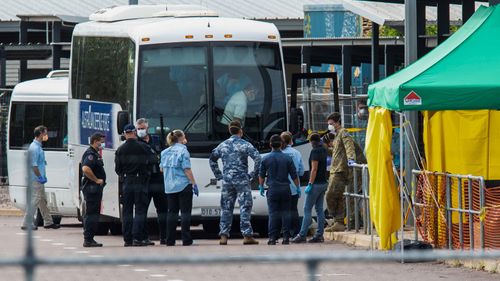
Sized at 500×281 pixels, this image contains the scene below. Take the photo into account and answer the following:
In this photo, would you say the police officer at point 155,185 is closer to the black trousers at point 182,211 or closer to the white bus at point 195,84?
the black trousers at point 182,211

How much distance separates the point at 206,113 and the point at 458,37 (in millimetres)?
5471

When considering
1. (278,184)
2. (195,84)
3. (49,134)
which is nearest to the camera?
(278,184)

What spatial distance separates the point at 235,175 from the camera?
19125 mm

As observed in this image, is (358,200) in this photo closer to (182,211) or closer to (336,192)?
(336,192)

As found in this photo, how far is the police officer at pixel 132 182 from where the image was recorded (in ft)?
62.7

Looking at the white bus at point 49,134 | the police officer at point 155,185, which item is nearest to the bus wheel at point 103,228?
the white bus at point 49,134

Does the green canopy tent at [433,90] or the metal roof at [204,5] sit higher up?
the metal roof at [204,5]

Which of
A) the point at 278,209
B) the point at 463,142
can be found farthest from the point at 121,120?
the point at 463,142

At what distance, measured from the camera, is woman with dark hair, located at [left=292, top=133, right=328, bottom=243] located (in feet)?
63.5

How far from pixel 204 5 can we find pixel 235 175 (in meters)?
31.2

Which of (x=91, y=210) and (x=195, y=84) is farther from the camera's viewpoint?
(x=195, y=84)

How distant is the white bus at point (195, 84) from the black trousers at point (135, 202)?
1.50 meters

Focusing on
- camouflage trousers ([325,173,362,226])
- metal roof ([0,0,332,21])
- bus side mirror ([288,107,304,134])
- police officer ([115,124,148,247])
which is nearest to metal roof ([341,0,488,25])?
bus side mirror ([288,107,304,134])

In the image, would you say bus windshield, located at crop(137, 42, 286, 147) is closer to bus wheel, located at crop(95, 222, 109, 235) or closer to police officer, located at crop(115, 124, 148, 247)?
police officer, located at crop(115, 124, 148, 247)
